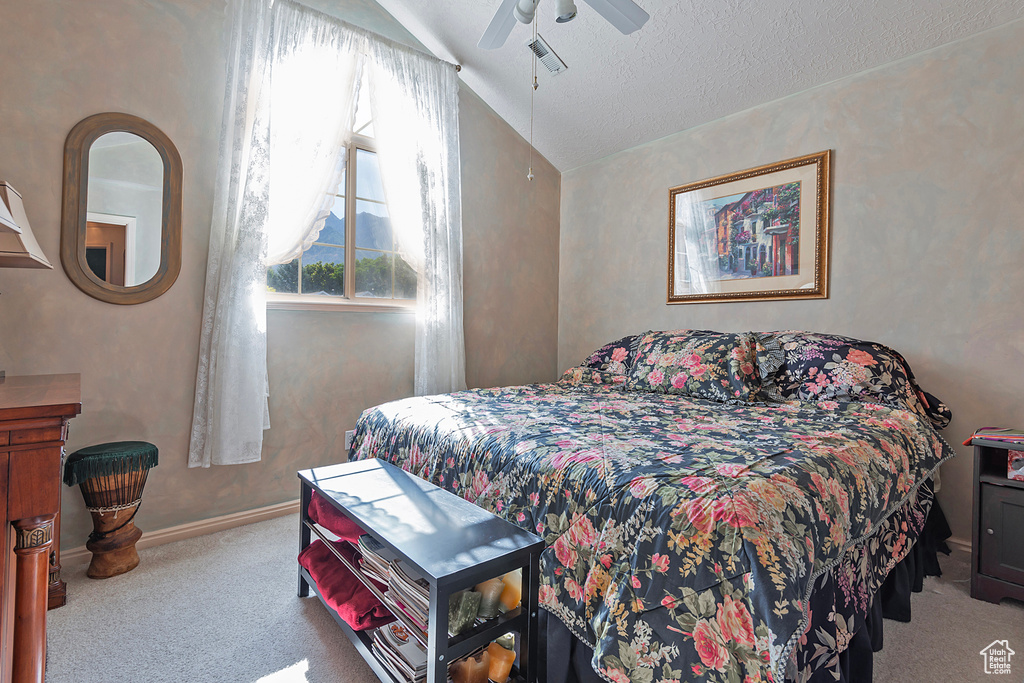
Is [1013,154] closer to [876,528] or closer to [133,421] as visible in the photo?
[876,528]

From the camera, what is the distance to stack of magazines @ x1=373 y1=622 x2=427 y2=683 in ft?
4.14

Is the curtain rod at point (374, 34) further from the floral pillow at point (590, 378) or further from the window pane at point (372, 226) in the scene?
the floral pillow at point (590, 378)

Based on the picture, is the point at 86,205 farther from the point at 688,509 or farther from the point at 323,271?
the point at 688,509

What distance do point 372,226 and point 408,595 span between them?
2436mm

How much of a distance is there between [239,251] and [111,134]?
0.71 metres

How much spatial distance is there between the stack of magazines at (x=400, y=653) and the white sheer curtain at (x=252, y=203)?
152 centimetres

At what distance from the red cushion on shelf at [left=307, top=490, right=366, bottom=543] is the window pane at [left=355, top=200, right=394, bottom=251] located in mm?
1752

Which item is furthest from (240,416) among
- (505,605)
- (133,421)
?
(505,605)

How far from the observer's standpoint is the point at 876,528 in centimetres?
141

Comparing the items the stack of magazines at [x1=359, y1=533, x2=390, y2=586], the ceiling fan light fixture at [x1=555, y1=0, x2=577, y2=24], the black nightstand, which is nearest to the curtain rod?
the ceiling fan light fixture at [x1=555, y1=0, x2=577, y2=24]

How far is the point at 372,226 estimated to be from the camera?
3174 mm

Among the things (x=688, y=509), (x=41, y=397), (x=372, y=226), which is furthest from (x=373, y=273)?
(x=688, y=509)

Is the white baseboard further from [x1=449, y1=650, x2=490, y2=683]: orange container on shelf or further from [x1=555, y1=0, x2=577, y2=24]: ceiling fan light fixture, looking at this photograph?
[x1=555, y1=0, x2=577, y2=24]: ceiling fan light fixture

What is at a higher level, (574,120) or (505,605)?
(574,120)
